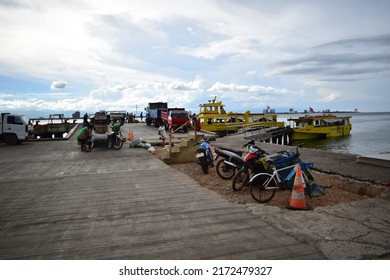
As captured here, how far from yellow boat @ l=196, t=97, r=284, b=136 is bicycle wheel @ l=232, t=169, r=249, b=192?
81.2ft

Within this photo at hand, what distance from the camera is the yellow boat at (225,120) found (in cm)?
3359

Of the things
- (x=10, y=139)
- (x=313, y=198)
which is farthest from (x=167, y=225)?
(x=10, y=139)

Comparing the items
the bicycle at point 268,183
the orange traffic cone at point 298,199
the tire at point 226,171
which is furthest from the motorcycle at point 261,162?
the tire at point 226,171

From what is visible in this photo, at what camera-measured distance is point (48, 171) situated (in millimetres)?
10008

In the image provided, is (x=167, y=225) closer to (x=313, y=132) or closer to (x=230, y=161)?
(x=230, y=161)

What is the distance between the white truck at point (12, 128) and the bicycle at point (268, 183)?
17.5 metres

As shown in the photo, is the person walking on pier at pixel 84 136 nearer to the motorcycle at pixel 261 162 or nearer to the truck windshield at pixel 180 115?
the motorcycle at pixel 261 162

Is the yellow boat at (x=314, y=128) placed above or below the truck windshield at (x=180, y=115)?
below

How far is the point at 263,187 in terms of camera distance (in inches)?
266

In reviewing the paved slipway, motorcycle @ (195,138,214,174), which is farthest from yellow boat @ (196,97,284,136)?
the paved slipway

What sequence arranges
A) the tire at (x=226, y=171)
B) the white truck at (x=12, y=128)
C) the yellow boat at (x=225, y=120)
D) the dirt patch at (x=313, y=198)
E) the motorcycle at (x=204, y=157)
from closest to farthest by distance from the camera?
the dirt patch at (x=313, y=198)
the tire at (x=226, y=171)
the motorcycle at (x=204, y=157)
the white truck at (x=12, y=128)
the yellow boat at (x=225, y=120)

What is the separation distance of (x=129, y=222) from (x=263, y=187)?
11.1 feet

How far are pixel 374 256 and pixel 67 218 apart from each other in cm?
516
